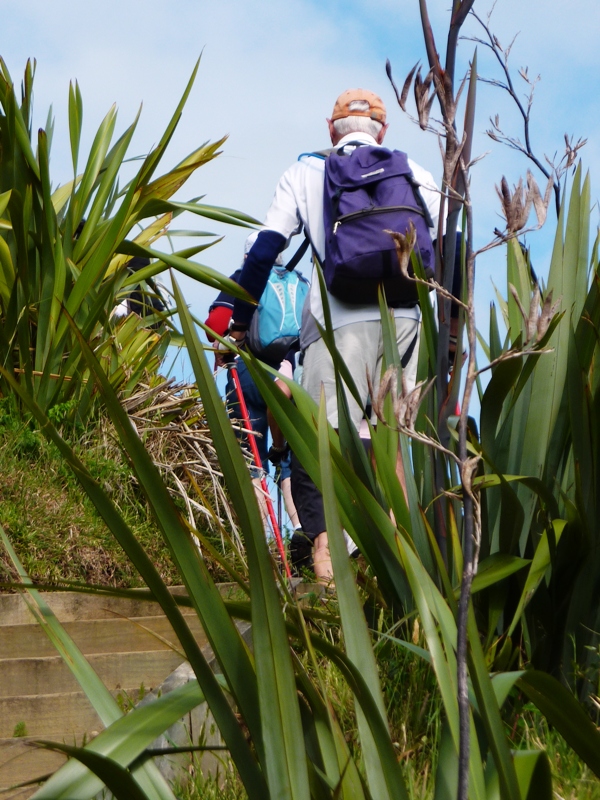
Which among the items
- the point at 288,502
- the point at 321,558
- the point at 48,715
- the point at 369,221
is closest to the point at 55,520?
the point at 321,558

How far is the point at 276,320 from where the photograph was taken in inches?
216

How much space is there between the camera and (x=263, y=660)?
1029 mm

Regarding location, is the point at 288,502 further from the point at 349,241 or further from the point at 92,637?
the point at 92,637

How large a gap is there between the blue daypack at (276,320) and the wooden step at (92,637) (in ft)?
8.22

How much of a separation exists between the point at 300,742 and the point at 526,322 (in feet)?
1.71

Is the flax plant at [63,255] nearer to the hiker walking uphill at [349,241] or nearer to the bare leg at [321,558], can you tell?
the hiker walking uphill at [349,241]

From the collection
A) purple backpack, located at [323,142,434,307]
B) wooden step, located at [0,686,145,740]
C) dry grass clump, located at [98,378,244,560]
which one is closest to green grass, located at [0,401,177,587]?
dry grass clump, located at [98,378,244,560]

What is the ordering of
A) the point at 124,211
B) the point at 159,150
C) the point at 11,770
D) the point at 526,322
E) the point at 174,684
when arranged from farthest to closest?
the point at 159,150 < the point at 124,211 < the point at 11,770 < the point at 174,684 < the point at 526,322

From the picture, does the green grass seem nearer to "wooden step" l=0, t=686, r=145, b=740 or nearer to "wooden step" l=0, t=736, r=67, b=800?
"wooden step" l=0, t=686, r=145, b=740

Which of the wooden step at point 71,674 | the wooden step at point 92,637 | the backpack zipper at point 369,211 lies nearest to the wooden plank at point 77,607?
the wooden step at point 92,637

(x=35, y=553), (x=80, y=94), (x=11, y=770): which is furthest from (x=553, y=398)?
(x=80, y=94)

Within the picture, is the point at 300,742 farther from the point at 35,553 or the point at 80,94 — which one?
the point at 80,94

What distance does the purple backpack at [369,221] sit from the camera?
371cm

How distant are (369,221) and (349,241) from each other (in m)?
0.12
